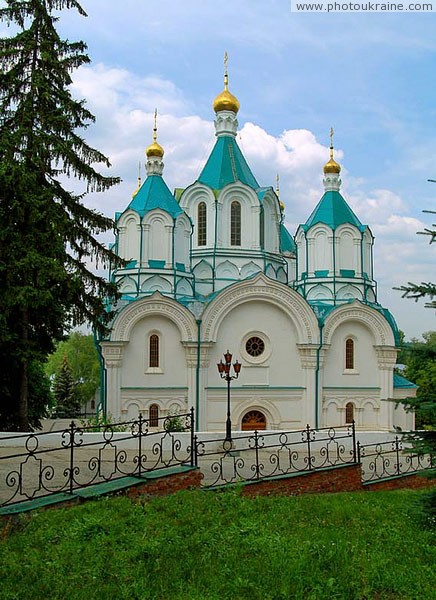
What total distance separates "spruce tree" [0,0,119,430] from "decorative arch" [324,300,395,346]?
10.4 m

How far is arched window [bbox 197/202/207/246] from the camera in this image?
2748cm

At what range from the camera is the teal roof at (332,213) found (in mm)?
27609

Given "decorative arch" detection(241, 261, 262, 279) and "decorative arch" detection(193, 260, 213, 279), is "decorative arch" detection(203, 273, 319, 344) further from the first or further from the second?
"decorative arch" detection(193, 260, 213, 279)

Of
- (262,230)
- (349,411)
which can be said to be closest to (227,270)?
(262,230)

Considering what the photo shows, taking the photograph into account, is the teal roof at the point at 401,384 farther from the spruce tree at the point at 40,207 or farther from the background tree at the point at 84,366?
the background tree at the point at 84,366

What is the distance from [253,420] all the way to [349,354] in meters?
4.83

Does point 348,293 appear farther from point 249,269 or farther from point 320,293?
point 249,269

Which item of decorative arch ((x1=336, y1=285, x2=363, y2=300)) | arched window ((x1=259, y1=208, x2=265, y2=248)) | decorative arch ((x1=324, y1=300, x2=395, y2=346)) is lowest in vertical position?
decorative arch ((x1=324, y1=300, x2=395, y2=346))

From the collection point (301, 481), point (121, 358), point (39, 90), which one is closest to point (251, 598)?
point (301, 481)

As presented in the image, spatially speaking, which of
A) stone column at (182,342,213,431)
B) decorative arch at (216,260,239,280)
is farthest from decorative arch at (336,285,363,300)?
stone column at (182,342,213,431)

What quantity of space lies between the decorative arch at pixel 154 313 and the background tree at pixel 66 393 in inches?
936

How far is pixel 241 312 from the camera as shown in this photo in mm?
24672

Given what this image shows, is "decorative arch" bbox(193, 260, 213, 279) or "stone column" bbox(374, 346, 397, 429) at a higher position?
"decorative arch" bbox(193, 260, 213, 279)

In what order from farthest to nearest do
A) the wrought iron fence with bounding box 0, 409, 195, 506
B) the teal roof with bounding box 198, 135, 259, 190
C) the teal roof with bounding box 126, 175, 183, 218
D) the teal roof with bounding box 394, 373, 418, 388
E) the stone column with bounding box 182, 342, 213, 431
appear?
the teal roof with bounding box 198, 135, 259, 190, the teal roof with bounding box 394, 373, 418, 388, the teal roof with bounding box 126, 175, 183, 218, the stone column with bounding box 182, 342, 213, 431, the wrought iron fence with bounding box 0, 409, 195, 506
